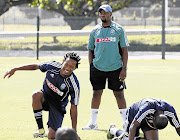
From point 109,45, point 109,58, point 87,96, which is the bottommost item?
point 87,96

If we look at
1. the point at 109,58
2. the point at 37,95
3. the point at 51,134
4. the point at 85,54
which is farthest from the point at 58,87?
the point at 85,54

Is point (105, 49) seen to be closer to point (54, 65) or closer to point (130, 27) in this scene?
point (54, 65)

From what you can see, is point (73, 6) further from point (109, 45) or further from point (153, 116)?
point (153, 116)

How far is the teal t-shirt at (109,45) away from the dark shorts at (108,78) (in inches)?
2.8

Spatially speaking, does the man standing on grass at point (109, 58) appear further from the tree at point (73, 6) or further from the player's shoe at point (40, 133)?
the tree at point (73, 6)

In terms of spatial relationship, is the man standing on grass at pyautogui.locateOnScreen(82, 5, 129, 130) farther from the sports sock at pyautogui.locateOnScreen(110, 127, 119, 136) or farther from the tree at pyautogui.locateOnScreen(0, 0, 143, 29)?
the tree at pyautogui.locateOnScreen(0, 0, 143, 29)

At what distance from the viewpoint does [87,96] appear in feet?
40.5

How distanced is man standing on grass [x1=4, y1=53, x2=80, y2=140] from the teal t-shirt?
1356 mm

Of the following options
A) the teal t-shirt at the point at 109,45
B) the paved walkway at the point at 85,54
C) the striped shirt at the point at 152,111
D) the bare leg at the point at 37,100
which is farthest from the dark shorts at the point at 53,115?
the paved walkway at the point at 85,54

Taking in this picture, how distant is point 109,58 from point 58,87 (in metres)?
1.55

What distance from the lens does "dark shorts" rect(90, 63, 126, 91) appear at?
8.60 meters

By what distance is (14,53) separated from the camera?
2806 cm

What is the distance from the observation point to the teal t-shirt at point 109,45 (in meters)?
8.51

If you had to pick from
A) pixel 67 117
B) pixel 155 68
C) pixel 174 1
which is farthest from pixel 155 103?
pixel 174 1
